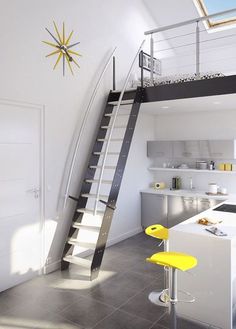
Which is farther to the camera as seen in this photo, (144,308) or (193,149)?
(193,149)

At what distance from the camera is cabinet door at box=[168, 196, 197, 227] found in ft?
18.7

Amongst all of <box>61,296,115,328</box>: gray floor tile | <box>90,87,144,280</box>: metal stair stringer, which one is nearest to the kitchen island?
<box>61,296,115,328</box>: gray floor tile

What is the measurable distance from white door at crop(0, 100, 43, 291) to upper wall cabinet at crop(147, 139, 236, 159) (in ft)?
9.71

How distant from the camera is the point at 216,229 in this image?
2.94 metres

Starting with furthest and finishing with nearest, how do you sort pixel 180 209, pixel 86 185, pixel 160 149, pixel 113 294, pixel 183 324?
pixel 160 149 → pixel 180 209 → pixel 86 185 → pixel 113 294 → pixel 183 324

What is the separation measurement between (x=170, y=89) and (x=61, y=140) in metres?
1.84

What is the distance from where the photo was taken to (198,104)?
521cm

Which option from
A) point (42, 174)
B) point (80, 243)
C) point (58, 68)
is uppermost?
point (58, 68)

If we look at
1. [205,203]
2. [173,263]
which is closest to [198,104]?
[205,203]

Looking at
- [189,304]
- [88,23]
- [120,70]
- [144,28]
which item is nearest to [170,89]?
[120,70]

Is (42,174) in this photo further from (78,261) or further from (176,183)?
(176,183)

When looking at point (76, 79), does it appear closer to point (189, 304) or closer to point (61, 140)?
point (61, 140)

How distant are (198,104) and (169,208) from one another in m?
2.08

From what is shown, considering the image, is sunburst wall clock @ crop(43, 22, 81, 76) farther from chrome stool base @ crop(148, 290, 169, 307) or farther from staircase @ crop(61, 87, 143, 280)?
chrome stool base @ crop(148, 290, 169, 307)
